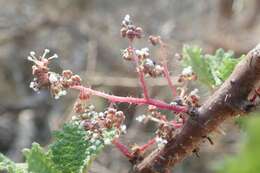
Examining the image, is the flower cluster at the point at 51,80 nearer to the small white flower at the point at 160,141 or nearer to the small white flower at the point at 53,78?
the small white flower at the point at 53,78

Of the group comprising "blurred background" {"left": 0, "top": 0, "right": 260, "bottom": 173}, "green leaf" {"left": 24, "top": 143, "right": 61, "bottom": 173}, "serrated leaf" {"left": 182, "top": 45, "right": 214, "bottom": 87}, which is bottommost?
"green leaf" {"left": 24, "top": 143, "right": 61, "bottom": 173}

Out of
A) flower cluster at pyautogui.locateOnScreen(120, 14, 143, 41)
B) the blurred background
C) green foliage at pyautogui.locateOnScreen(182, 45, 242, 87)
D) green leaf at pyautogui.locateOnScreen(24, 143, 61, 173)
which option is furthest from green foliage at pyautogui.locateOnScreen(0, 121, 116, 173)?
the blurred background

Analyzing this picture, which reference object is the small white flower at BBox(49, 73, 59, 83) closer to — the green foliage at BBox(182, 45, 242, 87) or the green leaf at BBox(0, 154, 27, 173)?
the green leaf at BBox(0, 154, 27, 173)

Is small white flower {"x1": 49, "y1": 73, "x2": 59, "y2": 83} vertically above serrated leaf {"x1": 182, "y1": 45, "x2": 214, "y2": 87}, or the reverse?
serrated leaf {"x1": 182, "y1": 45, "x2": 214, "y2": 87}

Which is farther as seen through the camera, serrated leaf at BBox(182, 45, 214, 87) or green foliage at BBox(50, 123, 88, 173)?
serrated leaf at BBox(182, 45, 214, 87)

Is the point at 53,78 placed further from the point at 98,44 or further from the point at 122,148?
the point at 98,44

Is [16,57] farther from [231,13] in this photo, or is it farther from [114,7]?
[231,13]
